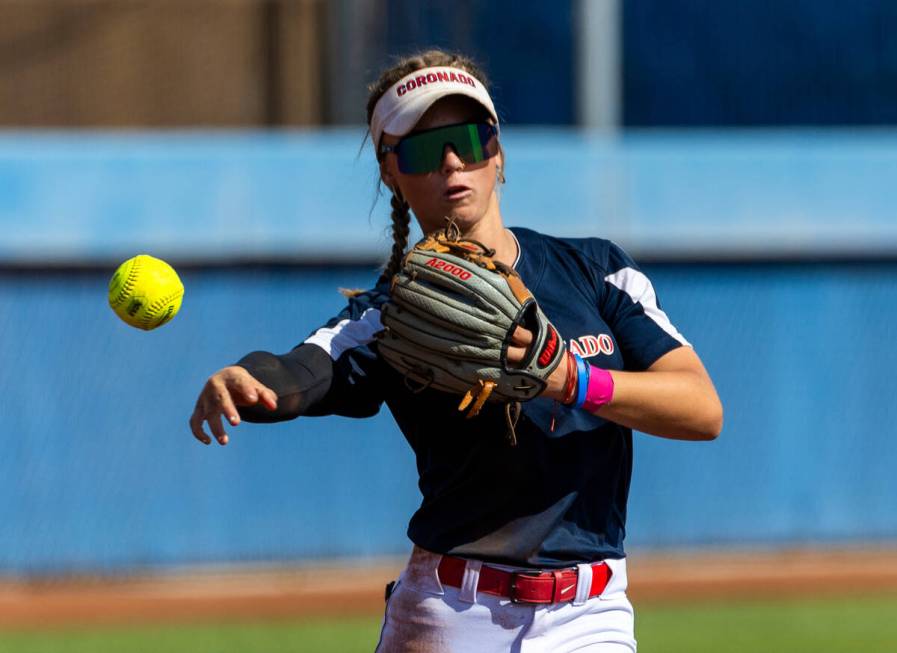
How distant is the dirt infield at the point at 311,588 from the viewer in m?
9.35

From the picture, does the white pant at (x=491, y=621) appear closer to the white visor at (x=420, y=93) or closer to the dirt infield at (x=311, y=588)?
the white visor at (x=420, y=93)

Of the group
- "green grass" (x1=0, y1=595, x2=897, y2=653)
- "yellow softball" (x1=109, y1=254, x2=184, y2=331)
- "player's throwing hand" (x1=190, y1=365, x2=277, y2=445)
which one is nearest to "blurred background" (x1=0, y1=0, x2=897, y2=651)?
"green grass" (x1=0, y1=595, x2=897, y2=653)

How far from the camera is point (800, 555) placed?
10.9m

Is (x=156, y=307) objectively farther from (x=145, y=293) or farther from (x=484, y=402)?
(x=484, y=402)

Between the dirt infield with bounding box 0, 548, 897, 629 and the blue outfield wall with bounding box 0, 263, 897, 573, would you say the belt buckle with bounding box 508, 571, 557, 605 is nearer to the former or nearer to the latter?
the dirt infield with bounding box 0, 548, 897, 629

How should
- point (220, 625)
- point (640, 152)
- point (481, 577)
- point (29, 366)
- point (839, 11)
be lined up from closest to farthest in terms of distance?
point (481, 577)
point (220, 625)
point (29, 366)
point (640, 152)
point (839, 11)

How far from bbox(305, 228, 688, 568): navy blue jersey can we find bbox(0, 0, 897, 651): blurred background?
5722 mm

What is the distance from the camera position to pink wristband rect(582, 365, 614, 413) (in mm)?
3164

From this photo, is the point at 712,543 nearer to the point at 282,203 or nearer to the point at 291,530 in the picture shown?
the point at 291,530

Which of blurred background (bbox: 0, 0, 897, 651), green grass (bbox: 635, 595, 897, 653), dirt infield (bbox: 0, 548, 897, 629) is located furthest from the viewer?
blurred background (bbox: 0, 0, 897, 651)

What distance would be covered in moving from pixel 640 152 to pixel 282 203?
2686mm

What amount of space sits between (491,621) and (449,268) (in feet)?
2.73

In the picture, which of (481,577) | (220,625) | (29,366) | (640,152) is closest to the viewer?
(481,577)

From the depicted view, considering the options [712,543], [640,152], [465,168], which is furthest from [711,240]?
[465,168]
